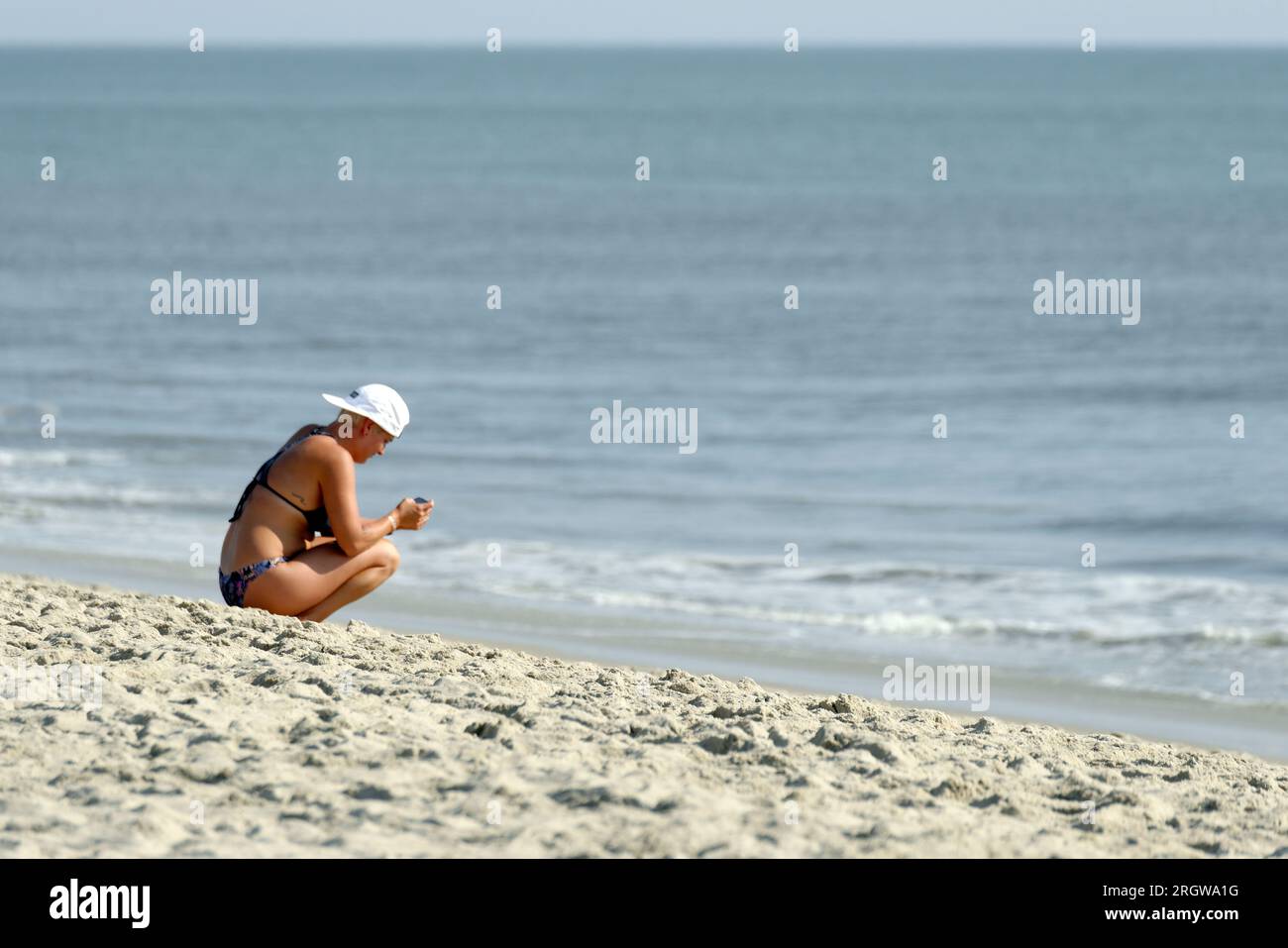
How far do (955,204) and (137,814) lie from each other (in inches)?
1470

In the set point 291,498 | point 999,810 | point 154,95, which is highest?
point 154,95

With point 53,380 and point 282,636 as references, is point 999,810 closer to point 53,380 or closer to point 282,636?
point 282,636

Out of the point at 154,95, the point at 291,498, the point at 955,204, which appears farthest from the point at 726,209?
the point at 154,95

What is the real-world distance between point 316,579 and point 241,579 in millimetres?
337

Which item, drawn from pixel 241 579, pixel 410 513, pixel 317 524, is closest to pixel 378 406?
pixel 410 513

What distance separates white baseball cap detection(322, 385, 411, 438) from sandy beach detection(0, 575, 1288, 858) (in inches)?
38.0

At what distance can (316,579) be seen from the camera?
6.98 meters

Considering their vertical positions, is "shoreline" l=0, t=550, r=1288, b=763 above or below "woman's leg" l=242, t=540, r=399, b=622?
below

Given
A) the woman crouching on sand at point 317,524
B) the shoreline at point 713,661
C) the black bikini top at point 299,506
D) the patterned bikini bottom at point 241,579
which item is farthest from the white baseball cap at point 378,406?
the shoreline at point 713,661

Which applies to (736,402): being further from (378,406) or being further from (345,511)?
(378,406)

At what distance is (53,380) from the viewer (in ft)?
61.1

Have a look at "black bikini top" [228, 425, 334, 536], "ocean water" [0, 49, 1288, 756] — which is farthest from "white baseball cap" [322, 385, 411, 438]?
"ocean water" [0, 49, 1288, 756]

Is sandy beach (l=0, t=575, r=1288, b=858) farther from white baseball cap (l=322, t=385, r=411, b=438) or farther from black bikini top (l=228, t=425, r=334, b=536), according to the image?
white baseball cap (l=322, t=385, r=411, b=438)

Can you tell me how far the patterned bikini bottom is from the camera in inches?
273
